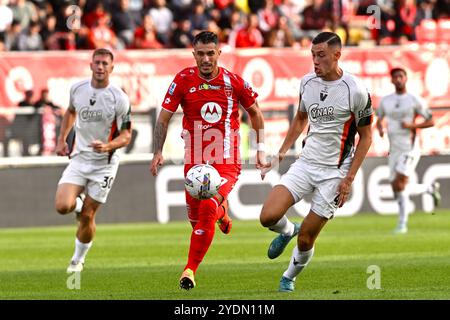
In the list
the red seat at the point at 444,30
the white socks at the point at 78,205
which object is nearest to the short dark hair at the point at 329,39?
the white socks at the point at 78,205

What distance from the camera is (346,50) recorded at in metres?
25.2

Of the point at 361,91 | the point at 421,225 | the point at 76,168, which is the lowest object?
the point at 421,225

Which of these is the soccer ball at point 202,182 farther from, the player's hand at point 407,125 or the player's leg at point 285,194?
the player's hand at point 407,125

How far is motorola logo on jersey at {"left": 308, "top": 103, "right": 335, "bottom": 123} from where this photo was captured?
11.5 m

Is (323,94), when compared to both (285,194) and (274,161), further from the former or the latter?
(285,194)

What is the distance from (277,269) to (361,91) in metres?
3.37

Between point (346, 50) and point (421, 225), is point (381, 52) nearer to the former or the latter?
point (346, 50)

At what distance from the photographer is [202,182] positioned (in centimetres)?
1178

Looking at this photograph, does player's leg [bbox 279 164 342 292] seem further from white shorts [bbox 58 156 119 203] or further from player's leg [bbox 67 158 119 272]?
white shorts [bbox 58 156 119 203]

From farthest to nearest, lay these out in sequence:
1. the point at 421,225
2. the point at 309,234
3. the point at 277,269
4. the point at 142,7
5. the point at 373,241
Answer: the point at 142,7 → the point at 421,225 → the point at 373,241 → the point at 277,269 → the point at 309,234

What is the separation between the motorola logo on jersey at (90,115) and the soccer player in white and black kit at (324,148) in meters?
3.61

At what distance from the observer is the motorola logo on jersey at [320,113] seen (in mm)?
11484

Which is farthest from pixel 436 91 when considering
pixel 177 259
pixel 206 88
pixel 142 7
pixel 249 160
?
pixel 206 88

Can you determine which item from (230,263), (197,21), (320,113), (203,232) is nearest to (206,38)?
(320,113)
